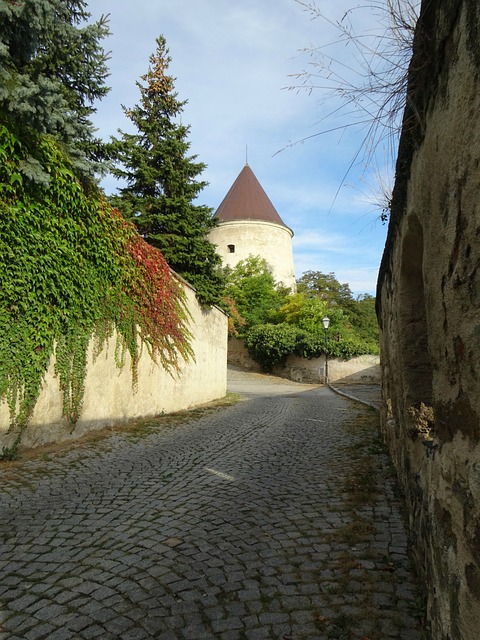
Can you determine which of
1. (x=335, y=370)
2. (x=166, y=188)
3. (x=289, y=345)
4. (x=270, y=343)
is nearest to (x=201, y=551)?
(x=166, y=188)

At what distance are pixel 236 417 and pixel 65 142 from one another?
21.7ft

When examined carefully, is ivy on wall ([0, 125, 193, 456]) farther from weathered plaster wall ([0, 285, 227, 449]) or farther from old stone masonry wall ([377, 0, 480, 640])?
old stone masonry wall ([377, 0, 480, 640])

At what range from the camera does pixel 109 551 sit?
9.64ft

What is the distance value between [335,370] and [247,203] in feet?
71.6

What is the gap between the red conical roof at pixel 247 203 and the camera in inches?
1588

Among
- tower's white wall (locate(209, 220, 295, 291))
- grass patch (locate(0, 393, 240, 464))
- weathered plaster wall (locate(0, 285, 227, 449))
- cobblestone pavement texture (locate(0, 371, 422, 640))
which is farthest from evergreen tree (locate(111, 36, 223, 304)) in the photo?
tower's white wall (locate(209, 220, 295, 291))

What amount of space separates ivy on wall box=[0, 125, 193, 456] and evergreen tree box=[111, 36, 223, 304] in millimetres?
5011

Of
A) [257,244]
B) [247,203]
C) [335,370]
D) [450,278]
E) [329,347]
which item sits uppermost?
[247,203]

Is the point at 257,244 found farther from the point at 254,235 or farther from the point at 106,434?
the point at 106,434

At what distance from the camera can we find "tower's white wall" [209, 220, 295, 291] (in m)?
39.1

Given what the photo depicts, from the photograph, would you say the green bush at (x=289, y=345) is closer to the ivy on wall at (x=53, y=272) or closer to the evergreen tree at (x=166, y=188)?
the evergreen tree at (x=166, y=188)

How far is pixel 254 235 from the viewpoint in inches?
1549

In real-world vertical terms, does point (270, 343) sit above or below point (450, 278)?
below

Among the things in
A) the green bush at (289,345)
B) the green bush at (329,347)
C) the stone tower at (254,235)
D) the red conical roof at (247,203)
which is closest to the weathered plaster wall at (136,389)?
the green bush at (329,347)
